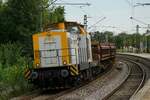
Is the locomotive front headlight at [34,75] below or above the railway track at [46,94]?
above

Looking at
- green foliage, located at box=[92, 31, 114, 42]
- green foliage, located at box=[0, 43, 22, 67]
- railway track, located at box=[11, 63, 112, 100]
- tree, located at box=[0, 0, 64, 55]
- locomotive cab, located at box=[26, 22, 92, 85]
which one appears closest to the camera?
railway track, located at box=[11, 63, 112, 100]

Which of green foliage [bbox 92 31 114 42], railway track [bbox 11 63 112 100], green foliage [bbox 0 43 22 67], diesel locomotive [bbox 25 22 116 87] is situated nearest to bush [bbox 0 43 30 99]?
green foliage [bbox 0 43 22 67]

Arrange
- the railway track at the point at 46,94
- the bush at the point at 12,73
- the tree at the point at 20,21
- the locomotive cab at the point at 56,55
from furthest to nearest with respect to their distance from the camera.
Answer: the tree at the point at 20,21, the locomotive cab at the point at 56,55, the bush at the point at 12,73, the railway track at the point at 46,94

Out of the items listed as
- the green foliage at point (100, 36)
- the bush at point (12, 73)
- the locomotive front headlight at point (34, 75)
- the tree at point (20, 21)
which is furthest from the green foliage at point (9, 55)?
the green foliage at point (100, 36)

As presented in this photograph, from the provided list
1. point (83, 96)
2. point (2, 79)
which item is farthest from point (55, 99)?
point (2, 79)

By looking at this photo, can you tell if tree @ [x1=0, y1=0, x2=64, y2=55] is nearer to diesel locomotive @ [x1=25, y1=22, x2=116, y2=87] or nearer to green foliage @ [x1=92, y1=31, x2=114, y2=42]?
green foliage @ [x1=92, y1=31, x2=114, y2=42]

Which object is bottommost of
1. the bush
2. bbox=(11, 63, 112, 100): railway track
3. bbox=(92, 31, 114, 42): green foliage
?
bbox=(11, 63, 112, 100): railway track

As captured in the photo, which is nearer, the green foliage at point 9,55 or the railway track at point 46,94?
the railway track at point 46,94

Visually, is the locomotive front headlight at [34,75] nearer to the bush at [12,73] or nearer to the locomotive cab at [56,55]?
the locomotive cab at [56,55]

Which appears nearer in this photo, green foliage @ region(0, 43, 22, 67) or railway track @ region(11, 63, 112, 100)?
railway track @ region(11, 63, 112, 100)

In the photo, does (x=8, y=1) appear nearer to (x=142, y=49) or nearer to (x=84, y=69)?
(x=84, y=69)

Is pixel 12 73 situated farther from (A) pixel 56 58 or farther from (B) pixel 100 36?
(B) pixel 100 36

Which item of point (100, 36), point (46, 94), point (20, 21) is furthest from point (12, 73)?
point (100, 36)

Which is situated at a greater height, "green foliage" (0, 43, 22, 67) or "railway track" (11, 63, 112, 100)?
"green foliage" (0, 43, 22, 67)
